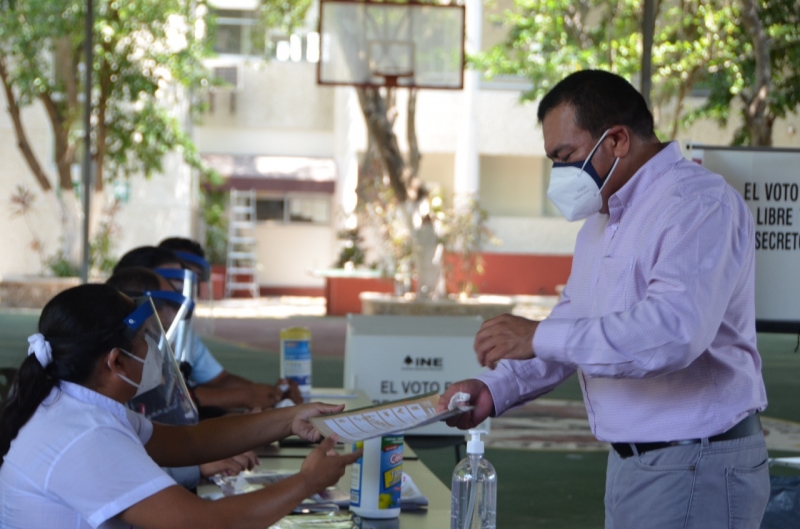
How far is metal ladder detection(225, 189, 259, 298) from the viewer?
1838 cm

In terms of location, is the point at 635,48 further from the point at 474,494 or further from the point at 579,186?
the point at 474,494

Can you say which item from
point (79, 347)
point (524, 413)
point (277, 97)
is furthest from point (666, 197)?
point (277, 97)

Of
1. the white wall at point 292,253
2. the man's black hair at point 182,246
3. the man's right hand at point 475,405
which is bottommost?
the white wall at point 292,253

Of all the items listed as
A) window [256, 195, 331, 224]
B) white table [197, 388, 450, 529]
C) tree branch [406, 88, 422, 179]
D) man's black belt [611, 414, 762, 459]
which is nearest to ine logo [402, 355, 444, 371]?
white table [197, 388, 450, 529]

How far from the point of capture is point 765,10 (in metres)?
5.99

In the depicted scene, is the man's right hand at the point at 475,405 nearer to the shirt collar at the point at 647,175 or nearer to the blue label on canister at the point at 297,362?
the shirt collar at the point at 647,175

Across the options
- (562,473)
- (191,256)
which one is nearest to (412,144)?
(562,473)

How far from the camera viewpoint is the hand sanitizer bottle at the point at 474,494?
2.09 metres

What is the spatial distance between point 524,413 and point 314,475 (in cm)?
608

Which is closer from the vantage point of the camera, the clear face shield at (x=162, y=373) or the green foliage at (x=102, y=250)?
the clear face shield at (x=162, y=373)

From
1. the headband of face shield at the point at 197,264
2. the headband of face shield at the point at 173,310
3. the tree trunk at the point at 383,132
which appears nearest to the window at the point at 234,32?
the tree trunk at the point at 383,132

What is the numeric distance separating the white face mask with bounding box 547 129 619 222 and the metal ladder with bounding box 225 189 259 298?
16.4 m

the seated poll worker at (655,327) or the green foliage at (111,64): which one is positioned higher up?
the green foliage at (111,64)

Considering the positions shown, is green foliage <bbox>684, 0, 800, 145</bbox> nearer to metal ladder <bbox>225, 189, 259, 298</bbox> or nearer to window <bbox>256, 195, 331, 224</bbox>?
metal ladder <bbox>225, 189, 259, 298</bbox>
